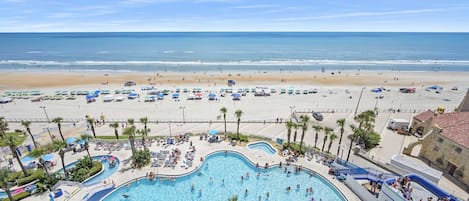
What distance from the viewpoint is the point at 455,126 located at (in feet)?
75.9

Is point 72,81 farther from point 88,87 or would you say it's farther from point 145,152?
point 145,152

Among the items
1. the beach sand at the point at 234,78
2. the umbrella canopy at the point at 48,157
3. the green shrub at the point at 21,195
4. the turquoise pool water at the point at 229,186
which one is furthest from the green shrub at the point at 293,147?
the beach sand at the point at 234,78

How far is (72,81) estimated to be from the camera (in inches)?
2451

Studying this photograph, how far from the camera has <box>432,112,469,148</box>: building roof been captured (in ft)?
69.8

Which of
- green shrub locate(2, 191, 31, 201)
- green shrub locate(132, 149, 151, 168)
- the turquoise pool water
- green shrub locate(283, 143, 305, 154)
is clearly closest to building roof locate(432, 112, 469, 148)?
the turquoise pool water

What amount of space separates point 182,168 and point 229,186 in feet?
16.5

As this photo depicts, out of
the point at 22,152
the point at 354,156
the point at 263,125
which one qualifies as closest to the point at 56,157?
the point at 22,152

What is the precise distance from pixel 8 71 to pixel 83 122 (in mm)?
64908

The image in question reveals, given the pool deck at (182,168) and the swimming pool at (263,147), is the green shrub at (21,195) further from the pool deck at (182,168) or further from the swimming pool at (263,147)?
the swimming pool at (263,147)

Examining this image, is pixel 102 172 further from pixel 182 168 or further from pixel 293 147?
pixel 293 147

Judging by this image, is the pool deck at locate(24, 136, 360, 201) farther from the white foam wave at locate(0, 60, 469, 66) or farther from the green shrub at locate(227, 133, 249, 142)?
the white foam wave at locate(0, 60, 469, 66)

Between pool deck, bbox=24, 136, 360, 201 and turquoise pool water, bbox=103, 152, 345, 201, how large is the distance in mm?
726

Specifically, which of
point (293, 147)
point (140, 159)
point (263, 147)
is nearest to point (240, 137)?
point (263, 147)

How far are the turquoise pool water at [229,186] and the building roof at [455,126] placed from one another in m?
12.2
